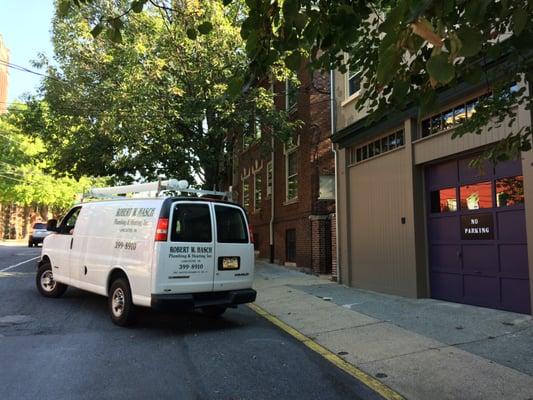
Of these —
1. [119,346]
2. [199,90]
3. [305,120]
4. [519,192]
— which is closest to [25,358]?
[119,346]

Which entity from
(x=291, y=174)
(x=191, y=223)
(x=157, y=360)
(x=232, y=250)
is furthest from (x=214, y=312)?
(x=291, y=174)

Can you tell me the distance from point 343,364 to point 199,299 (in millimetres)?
2627

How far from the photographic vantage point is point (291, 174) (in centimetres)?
1797

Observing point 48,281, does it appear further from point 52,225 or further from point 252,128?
point 252,128

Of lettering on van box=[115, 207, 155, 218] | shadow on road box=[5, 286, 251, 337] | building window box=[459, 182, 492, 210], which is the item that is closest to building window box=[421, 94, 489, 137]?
building window box=[459, 182, 492, 210]

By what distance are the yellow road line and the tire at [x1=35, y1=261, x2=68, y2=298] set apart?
4651 mm

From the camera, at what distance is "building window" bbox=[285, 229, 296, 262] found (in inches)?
695

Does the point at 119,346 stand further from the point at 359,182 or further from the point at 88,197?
the point at 359,182

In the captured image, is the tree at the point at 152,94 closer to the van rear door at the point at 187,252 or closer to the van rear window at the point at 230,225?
the van rear window at the point at 230,225

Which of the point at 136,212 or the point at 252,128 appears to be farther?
the point at 252,128

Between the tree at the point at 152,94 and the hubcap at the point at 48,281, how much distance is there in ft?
15.6

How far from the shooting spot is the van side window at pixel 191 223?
7590 mm

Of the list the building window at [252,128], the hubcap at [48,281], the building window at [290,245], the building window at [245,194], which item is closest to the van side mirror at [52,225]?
the hubcap at [48,281]

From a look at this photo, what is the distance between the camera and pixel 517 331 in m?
7.03
